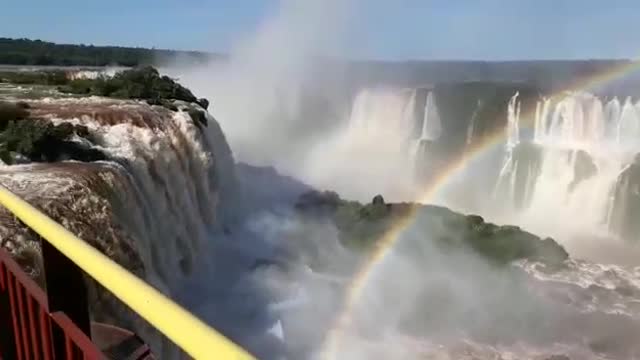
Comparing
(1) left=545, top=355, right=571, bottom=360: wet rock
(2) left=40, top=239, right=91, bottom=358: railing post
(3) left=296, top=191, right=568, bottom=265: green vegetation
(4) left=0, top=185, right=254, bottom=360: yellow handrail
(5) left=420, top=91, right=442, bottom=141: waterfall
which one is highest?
(4) left=0, top=185, right=254, bottom=360: yellow handrail

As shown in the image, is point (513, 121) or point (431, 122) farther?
point (431, 122)

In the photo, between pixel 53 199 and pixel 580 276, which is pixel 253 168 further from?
pixel 53 199

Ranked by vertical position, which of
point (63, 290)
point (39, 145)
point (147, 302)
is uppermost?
point (147, 302)

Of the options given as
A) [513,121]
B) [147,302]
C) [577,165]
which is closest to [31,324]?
[147,302]

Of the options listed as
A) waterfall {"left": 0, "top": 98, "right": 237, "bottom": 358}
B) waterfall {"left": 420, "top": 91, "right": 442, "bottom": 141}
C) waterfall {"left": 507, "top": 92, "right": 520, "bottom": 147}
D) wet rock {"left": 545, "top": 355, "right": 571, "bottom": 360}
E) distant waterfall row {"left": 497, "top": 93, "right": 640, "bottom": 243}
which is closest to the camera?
waterfall {"left": 0, "top": 98, "right": 237, "bottom": 358}

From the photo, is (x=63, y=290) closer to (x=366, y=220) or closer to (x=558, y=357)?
(x=558, y=357)

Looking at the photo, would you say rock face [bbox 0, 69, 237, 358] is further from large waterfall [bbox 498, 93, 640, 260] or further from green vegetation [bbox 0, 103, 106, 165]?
Answer: large waterfall [bbox 498, 93, 640, 260]

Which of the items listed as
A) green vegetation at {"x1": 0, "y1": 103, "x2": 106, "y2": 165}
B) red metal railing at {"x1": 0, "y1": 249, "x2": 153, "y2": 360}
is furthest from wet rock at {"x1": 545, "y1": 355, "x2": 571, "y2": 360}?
red metal railing at {"x1": 0, "y1": 249, "x2": 153, "y2": 360}
